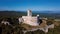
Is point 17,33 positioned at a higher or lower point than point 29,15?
lower

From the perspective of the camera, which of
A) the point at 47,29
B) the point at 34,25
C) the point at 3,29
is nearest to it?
the point at 3,29

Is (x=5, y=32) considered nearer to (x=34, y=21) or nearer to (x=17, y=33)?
(x=17, y=33)

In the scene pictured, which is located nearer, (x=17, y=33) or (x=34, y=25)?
(x=17, y=33)

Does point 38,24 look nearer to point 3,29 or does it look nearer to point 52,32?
point 52,32

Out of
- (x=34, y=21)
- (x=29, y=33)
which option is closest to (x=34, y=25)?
(x=34, y=21)

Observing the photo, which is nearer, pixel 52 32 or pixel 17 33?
pixel 17 33

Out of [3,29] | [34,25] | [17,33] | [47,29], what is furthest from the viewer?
[34,25]

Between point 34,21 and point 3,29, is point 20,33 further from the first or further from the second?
point 34,21

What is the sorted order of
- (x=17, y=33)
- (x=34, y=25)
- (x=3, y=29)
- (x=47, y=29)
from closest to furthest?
(x=17, y=33) → (x=3, y=29) → (x=47, y=29) → (x=34, y=25)

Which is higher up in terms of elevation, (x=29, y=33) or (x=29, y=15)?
(x=29, y=15)

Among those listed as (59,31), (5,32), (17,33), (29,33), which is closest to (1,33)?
(5,32)
